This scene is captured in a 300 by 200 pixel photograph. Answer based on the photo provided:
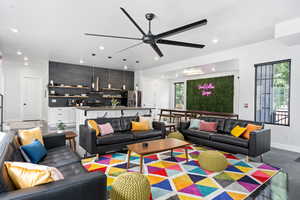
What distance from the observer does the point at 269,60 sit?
4828 millimetres

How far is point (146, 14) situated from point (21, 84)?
781cm

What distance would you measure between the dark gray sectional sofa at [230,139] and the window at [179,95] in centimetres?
666

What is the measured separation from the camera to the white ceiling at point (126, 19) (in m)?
3.03

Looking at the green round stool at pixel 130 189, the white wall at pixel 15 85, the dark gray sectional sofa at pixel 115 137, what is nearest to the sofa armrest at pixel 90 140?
the dark gray sectional sofa at pixel 115 137

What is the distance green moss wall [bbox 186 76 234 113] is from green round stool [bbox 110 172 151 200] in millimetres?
8293

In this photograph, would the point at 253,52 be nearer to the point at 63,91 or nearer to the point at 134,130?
the point at 134,130

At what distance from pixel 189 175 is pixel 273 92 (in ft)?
13.2

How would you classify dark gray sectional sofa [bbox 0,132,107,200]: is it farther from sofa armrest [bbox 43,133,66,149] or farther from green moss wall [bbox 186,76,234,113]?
green moss wall [bbox 186,76,234,113]

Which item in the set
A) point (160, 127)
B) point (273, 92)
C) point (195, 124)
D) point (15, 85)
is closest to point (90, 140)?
point (160, 127)

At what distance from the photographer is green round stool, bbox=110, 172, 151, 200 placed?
6.09 feet

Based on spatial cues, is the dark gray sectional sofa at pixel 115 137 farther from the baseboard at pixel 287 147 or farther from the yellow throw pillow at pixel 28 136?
the baseboard at pixel 287 147

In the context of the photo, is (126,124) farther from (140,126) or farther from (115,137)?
(115,137)

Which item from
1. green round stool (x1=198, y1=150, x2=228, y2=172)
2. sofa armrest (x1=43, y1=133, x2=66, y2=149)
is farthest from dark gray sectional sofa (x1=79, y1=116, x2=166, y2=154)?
green round stool (x1=198, y1=150, x2=228, y2=172)

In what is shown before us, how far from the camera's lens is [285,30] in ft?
12.2
